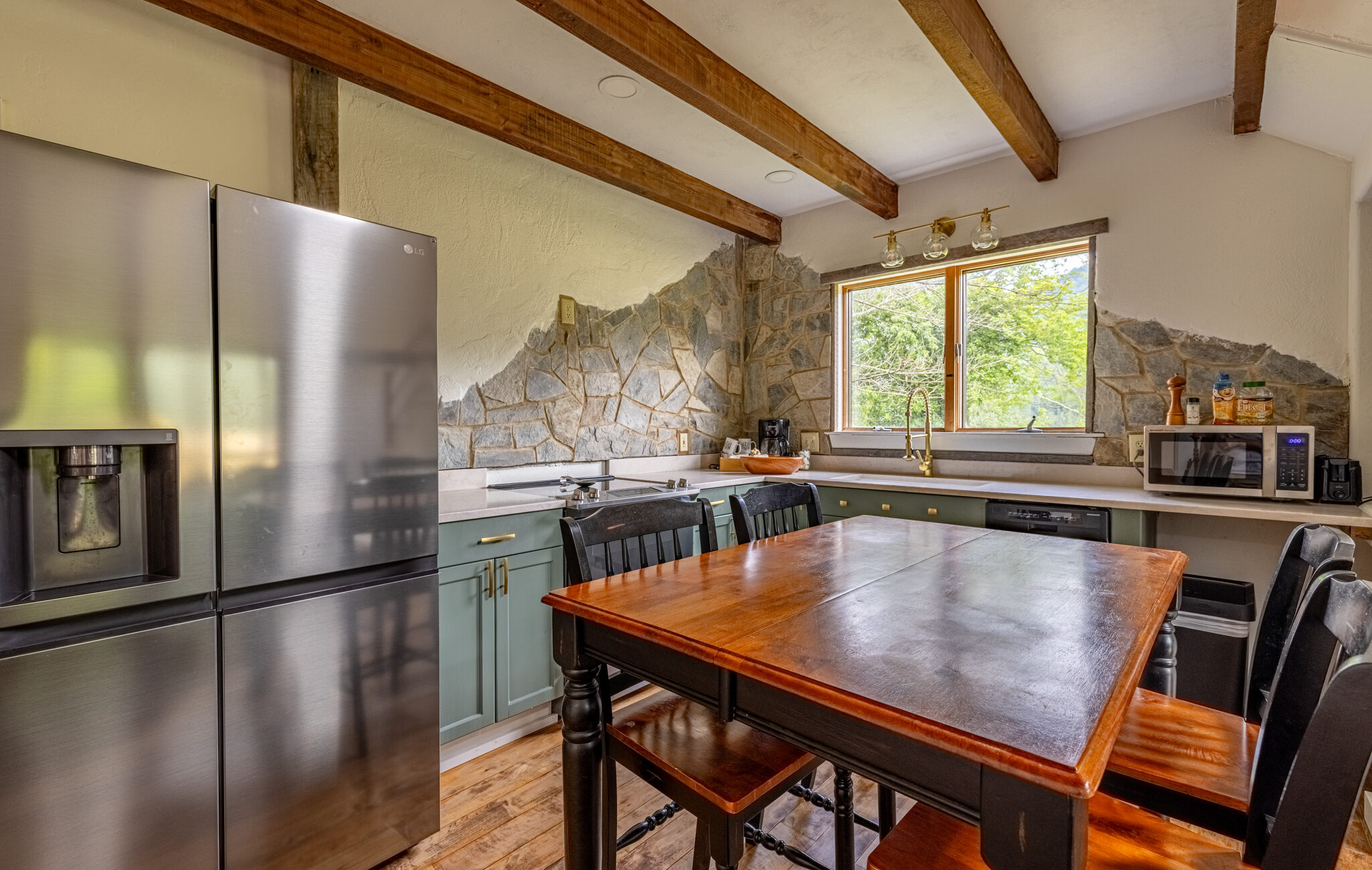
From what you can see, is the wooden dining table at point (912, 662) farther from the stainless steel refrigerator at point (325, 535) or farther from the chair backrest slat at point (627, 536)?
the stainless steel refrigerator at point (325, 535)

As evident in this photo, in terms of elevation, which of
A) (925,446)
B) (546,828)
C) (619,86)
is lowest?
(546,828)

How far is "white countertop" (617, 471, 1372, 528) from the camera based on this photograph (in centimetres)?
215

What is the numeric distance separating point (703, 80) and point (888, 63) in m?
0.75

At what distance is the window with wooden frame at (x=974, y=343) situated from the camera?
311cm

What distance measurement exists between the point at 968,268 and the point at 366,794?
3.53m

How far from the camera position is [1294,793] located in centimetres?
68

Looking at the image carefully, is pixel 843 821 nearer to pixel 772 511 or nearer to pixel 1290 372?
pixel 772 511

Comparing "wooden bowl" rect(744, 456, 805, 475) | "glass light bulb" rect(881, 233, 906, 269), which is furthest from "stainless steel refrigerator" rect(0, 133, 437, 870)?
"glass light bulb" rect(881, 233, 906, 269)

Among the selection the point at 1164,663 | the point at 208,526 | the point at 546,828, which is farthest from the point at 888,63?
the point at 546,828

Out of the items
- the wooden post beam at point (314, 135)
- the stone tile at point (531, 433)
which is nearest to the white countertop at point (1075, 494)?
the stone tile at point (531, 433)

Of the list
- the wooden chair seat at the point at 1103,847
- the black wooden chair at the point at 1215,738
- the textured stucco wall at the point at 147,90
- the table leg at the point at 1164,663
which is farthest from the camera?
the textured stucco wall at the point at 147,90

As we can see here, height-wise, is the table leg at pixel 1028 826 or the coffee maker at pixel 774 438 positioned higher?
the coffee maker at pixel 774 438

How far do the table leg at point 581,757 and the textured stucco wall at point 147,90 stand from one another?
2047 mm

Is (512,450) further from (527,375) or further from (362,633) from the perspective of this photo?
(362,633)
